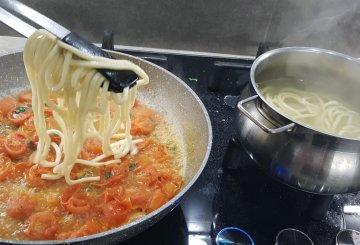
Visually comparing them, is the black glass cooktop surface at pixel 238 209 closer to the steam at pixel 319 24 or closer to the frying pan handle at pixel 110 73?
the frying pan handle at pixel 110 73

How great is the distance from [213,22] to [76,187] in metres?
1.97

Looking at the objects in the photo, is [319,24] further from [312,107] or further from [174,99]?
[174,99]

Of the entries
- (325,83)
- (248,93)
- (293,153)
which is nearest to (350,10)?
(325,83)

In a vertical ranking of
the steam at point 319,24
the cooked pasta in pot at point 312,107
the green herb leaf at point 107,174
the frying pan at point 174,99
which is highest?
the steam at point 319,24

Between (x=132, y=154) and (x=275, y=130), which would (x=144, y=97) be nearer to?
(x=132, y=154)

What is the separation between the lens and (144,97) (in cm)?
215

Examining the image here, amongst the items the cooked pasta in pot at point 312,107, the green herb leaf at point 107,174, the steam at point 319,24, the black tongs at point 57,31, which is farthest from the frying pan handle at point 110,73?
the steam at point 319,24

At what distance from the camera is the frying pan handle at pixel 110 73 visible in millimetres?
1356

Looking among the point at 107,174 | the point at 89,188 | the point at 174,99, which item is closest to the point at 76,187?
the point at 89,188

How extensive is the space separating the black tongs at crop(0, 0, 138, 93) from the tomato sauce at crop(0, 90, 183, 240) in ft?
1.47

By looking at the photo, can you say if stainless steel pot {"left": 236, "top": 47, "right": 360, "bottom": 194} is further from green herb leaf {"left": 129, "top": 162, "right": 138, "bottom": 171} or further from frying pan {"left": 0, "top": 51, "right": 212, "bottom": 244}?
green herb leaf {"left": 129, "top": 162, "right": 138, "bottom": 171}

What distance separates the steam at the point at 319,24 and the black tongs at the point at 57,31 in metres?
2.04

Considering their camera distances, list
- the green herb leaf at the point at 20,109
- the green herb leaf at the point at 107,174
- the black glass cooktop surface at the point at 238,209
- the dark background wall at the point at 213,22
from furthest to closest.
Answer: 1. the dark background wall at the point at 213,22
2. the green herb leaf at the point at 20,109
3. the green herb leaf at the point at 107,174
4. the black glass cooktop surface at the point at 238,209

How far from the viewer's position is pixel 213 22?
298cm
